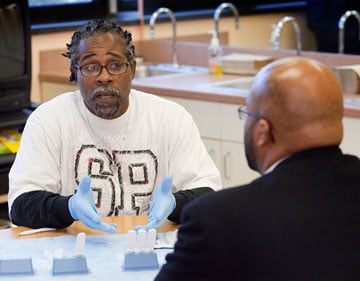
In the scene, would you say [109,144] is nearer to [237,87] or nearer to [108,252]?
[108,252]

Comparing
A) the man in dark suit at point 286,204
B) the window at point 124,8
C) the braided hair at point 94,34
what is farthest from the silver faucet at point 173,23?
the man in dark suit at point 286,204

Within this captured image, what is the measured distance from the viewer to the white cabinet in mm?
3812

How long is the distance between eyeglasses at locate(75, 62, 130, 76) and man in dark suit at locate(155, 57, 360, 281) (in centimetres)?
104

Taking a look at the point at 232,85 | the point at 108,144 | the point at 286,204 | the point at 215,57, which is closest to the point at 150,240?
the point at 108,144

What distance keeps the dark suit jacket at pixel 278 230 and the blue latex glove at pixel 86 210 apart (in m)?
0.73

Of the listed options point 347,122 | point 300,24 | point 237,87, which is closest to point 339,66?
point 237,87

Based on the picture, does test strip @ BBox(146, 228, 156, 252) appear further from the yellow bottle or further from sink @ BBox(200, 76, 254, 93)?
the yellow bottle

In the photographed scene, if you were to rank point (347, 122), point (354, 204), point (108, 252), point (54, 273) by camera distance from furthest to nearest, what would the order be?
point (347, 122)
point (108, 252)
point (54, 273)
point (354, 204)

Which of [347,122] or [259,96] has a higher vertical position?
[259,96]

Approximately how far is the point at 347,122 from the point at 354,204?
2.05m

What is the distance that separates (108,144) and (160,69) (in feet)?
7.57

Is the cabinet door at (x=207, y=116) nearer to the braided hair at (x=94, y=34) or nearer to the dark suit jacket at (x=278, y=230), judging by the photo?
the braided hair at (x=94, y=34)

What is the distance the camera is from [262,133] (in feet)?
4.70

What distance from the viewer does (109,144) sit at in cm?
248
